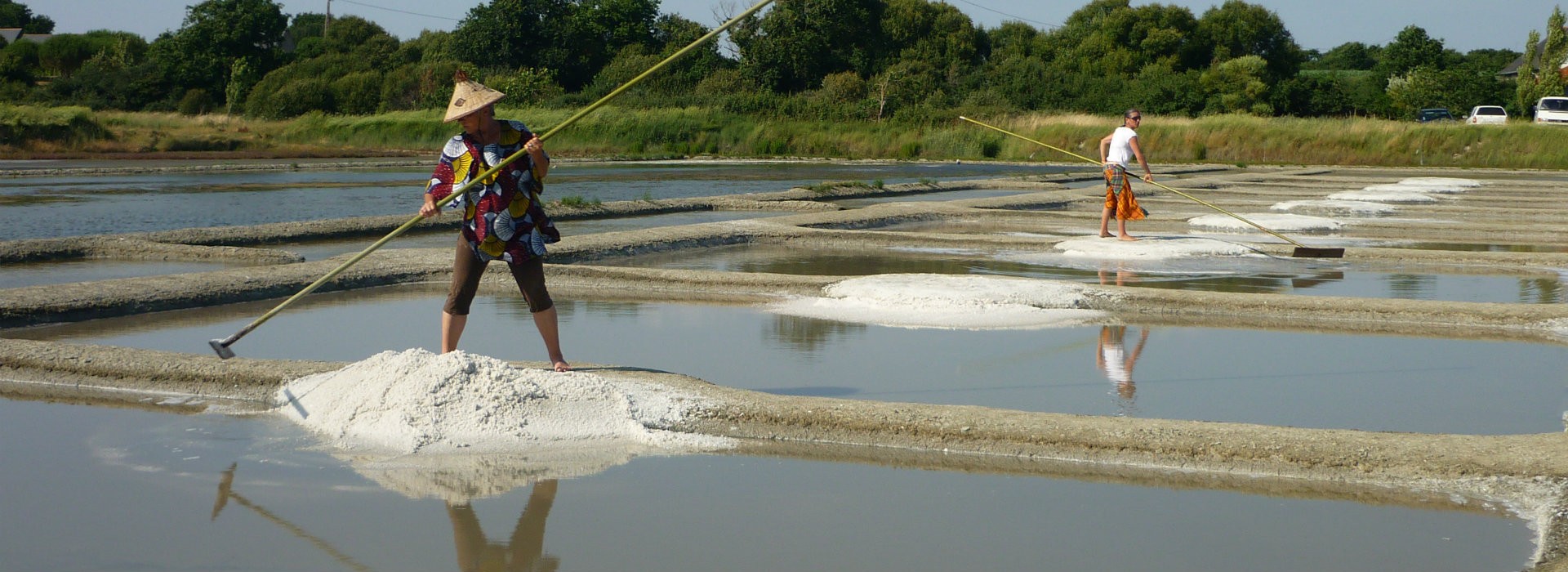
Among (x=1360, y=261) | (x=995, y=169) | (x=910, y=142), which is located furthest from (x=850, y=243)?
(x=910, y=142)

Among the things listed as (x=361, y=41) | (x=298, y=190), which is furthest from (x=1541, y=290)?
(x=361, y=41)

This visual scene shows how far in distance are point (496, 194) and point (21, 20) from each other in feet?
347

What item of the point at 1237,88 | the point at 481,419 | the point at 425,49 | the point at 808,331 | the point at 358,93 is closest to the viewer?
the point at 481,419

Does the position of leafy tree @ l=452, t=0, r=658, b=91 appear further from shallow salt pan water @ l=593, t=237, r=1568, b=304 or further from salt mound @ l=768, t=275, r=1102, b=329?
salt mound @ l=768, t=275, r=1102, b=329

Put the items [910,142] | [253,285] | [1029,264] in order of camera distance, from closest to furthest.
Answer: [253,285] < [1029,264] < [910,142]

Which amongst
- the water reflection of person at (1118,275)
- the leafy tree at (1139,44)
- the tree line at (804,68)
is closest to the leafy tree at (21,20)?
the tree line at (804,68)

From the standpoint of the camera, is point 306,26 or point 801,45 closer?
point 801,45

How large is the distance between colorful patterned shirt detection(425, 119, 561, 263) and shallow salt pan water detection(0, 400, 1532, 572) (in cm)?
121

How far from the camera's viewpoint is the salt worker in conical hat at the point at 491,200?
17.7ft

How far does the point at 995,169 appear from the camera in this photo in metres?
33.7

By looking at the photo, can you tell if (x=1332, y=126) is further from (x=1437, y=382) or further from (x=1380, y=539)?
(x=1380, y=539)

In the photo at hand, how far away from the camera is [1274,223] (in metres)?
13.9

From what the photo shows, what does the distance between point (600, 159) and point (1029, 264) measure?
2982cm

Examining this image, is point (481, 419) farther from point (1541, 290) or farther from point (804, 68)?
point (804, 68)
